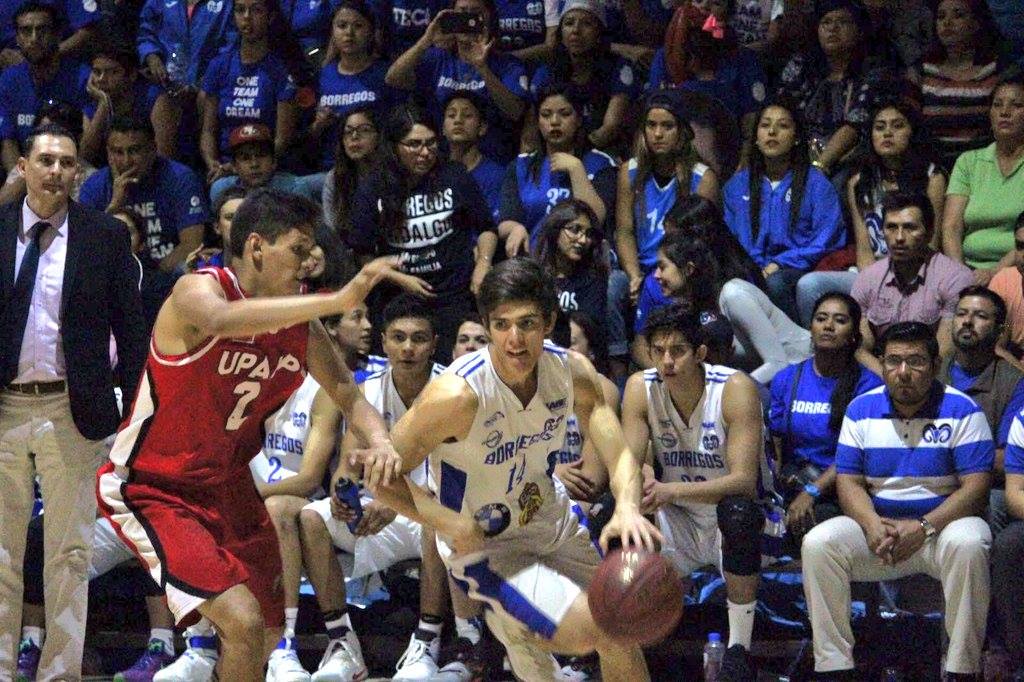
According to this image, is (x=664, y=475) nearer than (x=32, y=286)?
No

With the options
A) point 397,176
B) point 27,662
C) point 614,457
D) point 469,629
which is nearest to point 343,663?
point 469,629

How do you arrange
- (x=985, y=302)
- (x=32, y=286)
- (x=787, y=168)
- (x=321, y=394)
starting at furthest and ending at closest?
(x=787, y=168)
(x=321, y=394)
(x=985, y=302)
(x=32, y=286)

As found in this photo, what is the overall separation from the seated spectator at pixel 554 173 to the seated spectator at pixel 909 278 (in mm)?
1562

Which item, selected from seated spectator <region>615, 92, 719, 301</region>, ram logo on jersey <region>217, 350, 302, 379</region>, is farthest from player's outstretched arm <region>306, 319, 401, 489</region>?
seated spectator <region>615, 92, 719, 301</region>

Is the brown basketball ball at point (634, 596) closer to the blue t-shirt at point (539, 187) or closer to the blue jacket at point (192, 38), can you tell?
the blue t-shirt at point (539, 187)

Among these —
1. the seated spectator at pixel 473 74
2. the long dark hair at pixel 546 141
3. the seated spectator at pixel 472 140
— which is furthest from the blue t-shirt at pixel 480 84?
the long dark hair at pixel 546 141

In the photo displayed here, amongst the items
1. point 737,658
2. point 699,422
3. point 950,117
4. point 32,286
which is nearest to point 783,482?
point 699,422

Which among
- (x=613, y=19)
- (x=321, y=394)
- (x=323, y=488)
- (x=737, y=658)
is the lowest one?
(x=737, y=658)

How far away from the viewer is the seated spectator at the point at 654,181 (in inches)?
312

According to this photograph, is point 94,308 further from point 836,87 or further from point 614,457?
point 836,87

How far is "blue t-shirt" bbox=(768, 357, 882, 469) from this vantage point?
6773 mm

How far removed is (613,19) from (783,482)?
3.66 metres

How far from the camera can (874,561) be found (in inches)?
243

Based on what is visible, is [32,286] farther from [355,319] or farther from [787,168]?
[787,168]
